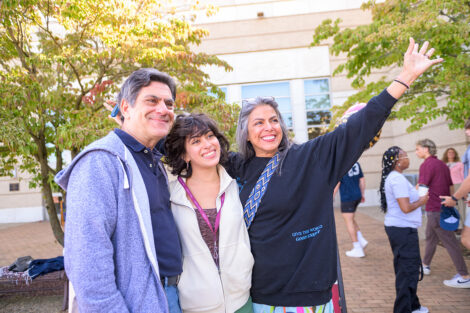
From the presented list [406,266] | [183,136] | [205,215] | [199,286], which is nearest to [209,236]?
[205,215]

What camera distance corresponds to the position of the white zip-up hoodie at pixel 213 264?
1912 millimetres

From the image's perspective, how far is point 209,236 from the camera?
2.01 meters

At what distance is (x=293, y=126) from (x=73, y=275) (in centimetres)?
1385

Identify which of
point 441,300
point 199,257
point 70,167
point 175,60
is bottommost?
point 441,300

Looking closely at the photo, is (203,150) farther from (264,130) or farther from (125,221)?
(125,221)

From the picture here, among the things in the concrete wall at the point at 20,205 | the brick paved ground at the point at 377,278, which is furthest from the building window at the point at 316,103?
the concrete wall at the point at 20,205

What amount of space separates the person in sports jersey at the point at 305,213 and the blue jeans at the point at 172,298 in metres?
0.51

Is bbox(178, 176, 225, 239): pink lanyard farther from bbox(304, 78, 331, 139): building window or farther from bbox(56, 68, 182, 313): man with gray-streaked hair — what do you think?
bbox(304, 78, 331, 139): building window

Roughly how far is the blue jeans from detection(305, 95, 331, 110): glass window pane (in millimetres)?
13577

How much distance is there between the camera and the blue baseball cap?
187 inches

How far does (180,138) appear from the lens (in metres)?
2.29

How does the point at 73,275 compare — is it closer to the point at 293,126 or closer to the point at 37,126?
the point at 37,126

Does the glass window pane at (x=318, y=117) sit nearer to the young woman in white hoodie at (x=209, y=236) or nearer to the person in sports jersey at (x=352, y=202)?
the person in sports jersey at (x=352, y=202)

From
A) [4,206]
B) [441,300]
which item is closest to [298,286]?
[441,300]
